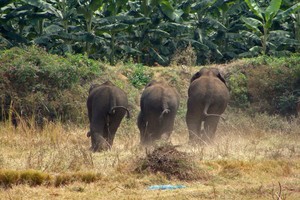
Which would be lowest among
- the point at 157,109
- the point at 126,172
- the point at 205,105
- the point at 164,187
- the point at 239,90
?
the point at 239,90

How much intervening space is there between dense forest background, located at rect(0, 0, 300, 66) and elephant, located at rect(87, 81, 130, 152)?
31.6 ft

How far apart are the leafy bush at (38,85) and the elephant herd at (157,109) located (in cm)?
355

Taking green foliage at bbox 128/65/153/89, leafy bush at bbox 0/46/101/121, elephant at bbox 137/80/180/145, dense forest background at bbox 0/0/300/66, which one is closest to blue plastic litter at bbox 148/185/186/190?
elephant at bbox 137/80/180/145

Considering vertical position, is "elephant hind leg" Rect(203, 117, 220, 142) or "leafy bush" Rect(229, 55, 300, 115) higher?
"elephant hind leg" Rect(203, 117, 220, 142)

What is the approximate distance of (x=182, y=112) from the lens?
73.9ft

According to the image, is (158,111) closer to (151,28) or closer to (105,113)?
(105,113)

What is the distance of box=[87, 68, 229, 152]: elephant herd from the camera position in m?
16.5

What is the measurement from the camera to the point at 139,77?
2462 centimetres

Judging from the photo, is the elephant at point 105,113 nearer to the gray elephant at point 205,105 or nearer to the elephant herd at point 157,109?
the elephant herd at point 157,109

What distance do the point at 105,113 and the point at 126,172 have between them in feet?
13.8

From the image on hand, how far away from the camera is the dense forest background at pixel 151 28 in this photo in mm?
28141

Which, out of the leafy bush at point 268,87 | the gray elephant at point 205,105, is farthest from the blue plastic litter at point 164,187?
the leafy bush at point 268,87

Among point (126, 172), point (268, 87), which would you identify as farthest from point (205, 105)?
point (268, 87)

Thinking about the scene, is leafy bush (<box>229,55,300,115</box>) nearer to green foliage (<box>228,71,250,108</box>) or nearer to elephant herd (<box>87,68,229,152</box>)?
green foliage (<box>228,71,250,108</box>)
